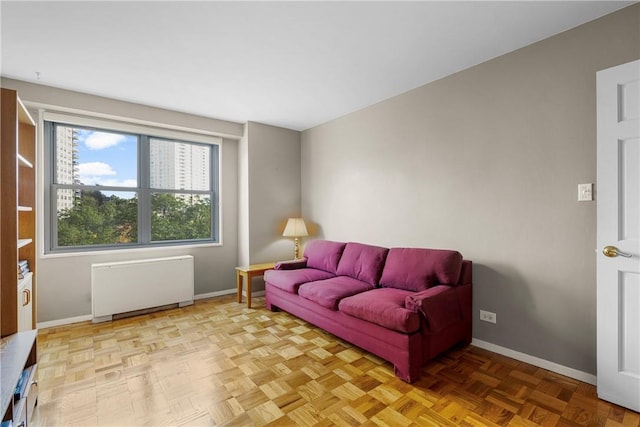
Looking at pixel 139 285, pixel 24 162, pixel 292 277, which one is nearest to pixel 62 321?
pixel 139 285

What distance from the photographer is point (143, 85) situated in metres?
3.12

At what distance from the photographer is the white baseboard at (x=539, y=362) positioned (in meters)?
2.12

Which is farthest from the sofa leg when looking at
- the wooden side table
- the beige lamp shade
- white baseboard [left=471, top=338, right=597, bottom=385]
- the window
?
the window

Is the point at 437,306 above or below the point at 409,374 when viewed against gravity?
above

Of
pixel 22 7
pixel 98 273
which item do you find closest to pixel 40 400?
pixel 98 273

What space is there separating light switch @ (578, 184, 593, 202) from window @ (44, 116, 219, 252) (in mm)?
4201

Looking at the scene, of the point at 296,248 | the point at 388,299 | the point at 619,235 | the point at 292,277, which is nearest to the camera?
the point at 619,235

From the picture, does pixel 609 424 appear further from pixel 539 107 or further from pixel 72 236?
pixel 72 236

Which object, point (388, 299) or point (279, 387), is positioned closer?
point (279, 387)

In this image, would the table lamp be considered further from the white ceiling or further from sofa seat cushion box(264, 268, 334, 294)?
the white ceiling

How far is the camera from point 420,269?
108 inches

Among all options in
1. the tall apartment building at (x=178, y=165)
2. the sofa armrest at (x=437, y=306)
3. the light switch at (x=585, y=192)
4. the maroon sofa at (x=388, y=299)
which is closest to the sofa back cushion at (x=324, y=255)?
the maroon sofa at (x=388, y=299)

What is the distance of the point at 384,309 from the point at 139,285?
296 cm

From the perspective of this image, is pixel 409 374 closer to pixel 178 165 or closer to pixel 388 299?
pixel 388 299
